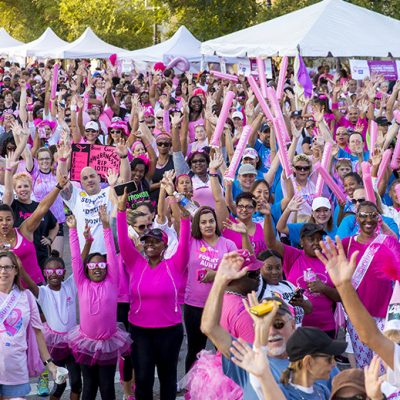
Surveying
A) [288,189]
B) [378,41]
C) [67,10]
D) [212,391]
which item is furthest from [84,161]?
[67,10]

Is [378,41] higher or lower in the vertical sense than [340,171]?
higher

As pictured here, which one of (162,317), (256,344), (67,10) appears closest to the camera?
(256,344)

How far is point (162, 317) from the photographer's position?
668cm

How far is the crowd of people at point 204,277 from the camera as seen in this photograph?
4.30 metres

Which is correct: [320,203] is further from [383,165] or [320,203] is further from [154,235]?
[154,235]

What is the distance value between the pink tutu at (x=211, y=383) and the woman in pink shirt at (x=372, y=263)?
64.6 inches

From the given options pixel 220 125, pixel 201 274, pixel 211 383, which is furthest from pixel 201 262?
pixel 220 125

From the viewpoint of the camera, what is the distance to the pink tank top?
7281 millimetres

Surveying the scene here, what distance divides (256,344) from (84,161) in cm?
598

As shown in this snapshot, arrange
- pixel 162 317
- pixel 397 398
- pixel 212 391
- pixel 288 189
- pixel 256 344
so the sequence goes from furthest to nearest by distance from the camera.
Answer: pixel 288 189, pixel 162 317, pixel 212 391, pixel 397 398, pixel 256 344

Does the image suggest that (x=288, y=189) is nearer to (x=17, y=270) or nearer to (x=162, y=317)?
(x=162, y=317)

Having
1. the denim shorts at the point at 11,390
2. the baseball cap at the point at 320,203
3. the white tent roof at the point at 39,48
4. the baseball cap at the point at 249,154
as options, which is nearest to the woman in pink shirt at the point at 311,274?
the baseball cap at the point at 320,203

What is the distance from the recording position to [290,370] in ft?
14.0

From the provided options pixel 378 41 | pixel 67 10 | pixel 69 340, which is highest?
pixel 67 10
